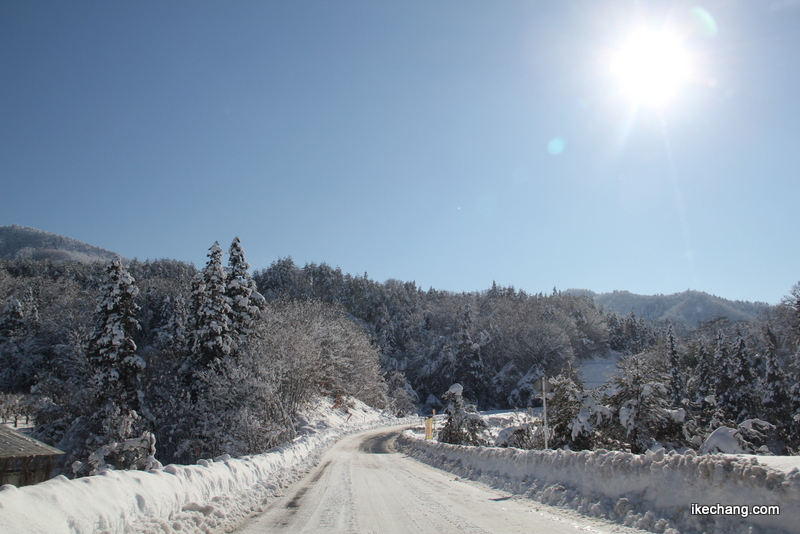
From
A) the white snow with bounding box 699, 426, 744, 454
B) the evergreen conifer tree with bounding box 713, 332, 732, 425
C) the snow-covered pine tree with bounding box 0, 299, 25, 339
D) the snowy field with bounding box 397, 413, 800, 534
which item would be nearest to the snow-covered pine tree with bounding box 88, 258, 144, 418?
the snowy field with bounding box 397, 413, 800, 534

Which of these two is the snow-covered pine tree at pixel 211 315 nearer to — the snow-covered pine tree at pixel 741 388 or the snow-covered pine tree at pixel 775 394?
the snow-covered pine tree at pixel 775 394

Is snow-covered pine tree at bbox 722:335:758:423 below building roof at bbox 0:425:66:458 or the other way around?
the other way around

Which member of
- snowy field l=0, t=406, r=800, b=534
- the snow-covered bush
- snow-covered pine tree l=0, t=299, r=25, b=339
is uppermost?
snow-covered pine tree l=0, t=299, r=25, b=339

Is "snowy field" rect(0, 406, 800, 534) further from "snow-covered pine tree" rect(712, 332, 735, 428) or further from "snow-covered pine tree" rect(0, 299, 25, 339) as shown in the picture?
"snow-covered pine tree" rect(0, 299, 25, 339)

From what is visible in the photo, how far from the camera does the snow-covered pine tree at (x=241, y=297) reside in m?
32.4

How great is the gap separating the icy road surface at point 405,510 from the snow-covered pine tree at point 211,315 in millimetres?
19009

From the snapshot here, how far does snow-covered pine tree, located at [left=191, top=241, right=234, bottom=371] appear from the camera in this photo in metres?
29.2

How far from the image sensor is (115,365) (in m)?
26.4

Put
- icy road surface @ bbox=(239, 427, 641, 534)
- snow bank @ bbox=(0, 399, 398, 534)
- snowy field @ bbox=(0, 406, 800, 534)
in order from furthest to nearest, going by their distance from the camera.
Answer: icy road surface @ bbox=(239, 427, 641, 534)
snowy field @ bbox=(0, 406, 800, 534)
snow bank @ bbox=(0, 399, 398, 534)

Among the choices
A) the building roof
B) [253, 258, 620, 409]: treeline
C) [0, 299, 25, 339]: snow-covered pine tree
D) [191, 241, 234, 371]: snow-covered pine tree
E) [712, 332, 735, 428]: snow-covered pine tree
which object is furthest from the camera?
[253, 258, 620, 409]: treeline

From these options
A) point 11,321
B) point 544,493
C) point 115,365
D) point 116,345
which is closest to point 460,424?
point 544,493

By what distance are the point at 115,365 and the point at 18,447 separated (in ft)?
52.4

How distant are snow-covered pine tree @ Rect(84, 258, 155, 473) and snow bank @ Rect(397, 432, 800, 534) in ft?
79.6

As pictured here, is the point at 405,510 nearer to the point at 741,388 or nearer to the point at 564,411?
the point at 564,411
